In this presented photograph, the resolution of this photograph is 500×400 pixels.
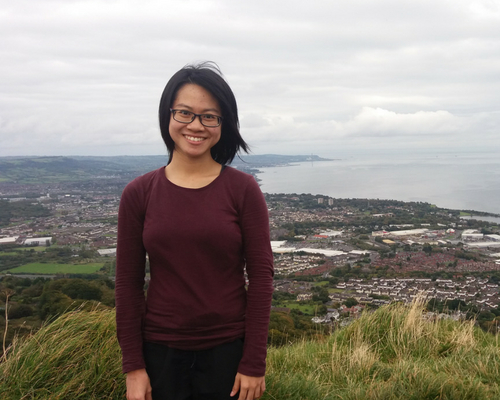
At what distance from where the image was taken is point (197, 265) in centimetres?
138

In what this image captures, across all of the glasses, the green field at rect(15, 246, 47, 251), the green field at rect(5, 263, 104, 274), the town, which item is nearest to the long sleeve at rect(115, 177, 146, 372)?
the glasses

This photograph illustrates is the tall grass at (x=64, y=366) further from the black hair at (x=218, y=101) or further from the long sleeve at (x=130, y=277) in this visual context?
the black hair at (x=218, y=101)

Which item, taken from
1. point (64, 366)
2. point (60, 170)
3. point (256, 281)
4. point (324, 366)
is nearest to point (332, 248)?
point (324, 366)

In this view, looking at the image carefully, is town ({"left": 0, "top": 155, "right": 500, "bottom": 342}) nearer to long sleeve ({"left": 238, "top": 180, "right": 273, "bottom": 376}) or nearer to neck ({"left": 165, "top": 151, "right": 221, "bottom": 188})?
long sleeve ({"left": 238, "top": 180, "right": 273, "bottom": 376})

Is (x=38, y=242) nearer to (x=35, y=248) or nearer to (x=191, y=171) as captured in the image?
(x=35, y=248)

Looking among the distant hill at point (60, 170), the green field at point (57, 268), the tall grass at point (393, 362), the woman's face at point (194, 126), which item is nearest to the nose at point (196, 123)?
the woman's face at point (194, 126)

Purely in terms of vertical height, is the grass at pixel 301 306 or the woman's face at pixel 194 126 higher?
the woman's face at pixel 194 126

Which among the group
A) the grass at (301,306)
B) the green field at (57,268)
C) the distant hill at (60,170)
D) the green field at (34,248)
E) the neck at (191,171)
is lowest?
the green field at (34,248)

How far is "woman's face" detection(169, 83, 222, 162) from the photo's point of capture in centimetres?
144

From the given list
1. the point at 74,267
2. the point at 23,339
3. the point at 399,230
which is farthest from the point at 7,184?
the point at 23,339

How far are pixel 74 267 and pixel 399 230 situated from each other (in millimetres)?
16675

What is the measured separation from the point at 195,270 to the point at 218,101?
0.58m

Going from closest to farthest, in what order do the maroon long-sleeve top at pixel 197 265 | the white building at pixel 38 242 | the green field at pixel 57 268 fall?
the maroon long-sleeve top at pixel 197 265 → the green field at pixel 57 268 → the white building at pixel 38 242

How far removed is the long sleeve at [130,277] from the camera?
4.66 ft
